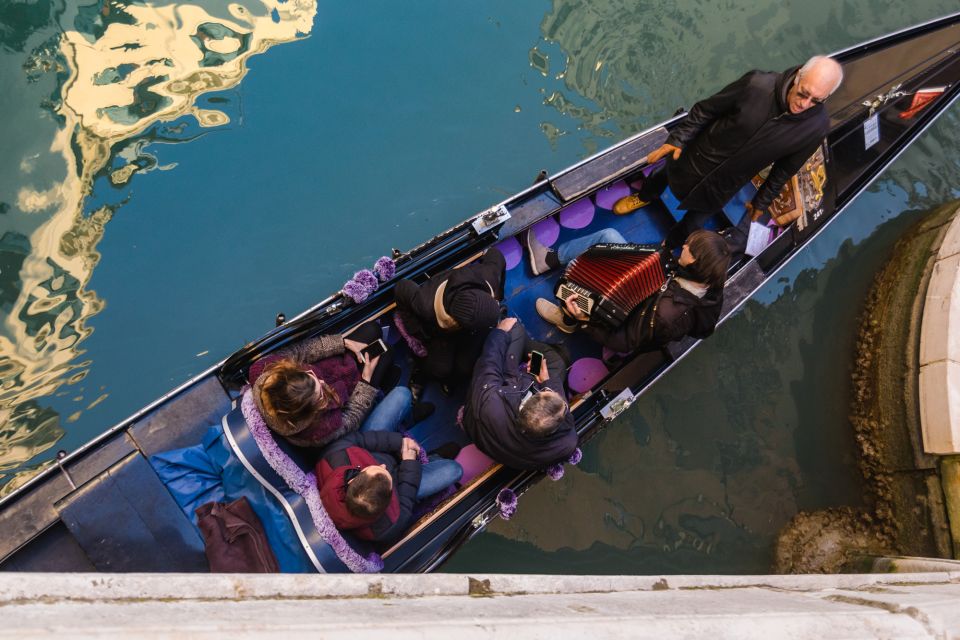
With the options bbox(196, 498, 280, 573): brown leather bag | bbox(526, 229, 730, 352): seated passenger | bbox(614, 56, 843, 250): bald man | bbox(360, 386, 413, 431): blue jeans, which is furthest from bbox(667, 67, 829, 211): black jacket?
bbox(196, 498, 280, 573): brown leather bag

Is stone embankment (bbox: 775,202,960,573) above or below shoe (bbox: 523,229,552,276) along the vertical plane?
below

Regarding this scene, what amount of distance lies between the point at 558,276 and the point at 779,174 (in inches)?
44.9

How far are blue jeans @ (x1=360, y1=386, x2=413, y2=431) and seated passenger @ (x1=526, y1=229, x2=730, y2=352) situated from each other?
0.83 metres

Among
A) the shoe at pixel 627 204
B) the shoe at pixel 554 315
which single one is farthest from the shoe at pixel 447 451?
the shoe at pixel 627 204

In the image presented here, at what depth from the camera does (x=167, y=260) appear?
3.41 m

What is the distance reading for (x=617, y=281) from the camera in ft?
8.30

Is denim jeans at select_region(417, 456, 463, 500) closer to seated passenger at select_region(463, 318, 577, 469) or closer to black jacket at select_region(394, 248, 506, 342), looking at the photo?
seated passenger at select_region(463, 318, 577, 469)

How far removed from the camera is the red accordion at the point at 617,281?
2523mm

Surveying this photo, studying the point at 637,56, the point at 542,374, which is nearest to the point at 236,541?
the point at 542,374

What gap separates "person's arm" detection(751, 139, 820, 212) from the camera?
8.88ft

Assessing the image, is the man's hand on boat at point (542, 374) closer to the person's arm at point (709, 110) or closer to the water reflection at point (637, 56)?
the person's arm at point (709, 110)

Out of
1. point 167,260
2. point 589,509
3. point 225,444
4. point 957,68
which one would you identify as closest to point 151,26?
point 167,260

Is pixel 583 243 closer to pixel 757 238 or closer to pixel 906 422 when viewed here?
pixel 757 238

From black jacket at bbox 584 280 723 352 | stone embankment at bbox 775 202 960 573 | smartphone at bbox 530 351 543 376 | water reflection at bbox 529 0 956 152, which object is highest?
water reflection at bbox 529 0 956 152
